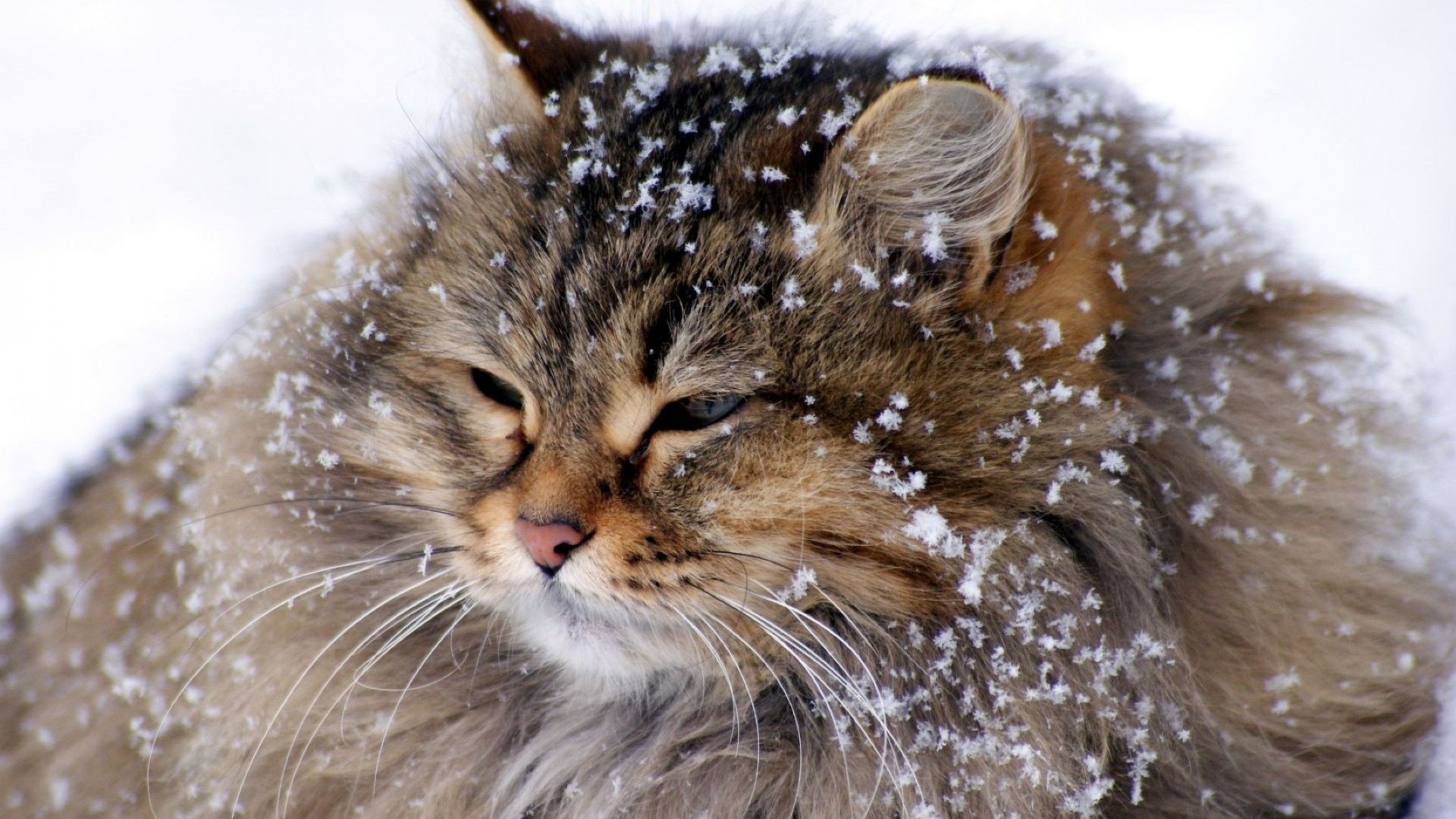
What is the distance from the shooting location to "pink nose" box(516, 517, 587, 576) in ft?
4.29

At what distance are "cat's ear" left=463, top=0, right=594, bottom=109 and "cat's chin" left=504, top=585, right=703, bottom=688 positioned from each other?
0.74 meters

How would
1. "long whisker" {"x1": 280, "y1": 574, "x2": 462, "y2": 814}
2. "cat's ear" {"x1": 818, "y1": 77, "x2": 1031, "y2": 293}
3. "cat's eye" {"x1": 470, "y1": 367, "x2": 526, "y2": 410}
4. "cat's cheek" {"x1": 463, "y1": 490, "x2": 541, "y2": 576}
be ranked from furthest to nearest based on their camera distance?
"long whisker" {"x1": 280, "y1": 574, "x2": 462, "y2": 814}, "cat's eye" {"x1": 470, "y1": 367, "x2": 526, "y2": 410}, "cat's cheek" {"x1": 463, "y1": 490, "x2": 541, "y2": 576}, "cat's ear" {"x1": 818, "y1": 77, "x2": 1031, "y2": 293}

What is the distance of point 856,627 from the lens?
54.6 inches

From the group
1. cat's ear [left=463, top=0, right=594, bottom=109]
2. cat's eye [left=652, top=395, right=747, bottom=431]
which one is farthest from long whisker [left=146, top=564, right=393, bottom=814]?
cat's ear [left=463, top=0, right=594, bottom=109]

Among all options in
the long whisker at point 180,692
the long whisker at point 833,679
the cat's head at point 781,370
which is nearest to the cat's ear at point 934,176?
the cat's head at point 781,370

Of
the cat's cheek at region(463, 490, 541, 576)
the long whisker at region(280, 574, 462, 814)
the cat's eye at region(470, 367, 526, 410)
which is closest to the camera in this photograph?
the cat's cheek at region(463, 490, 541, 576)

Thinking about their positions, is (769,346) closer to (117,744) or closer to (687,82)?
(687,82)

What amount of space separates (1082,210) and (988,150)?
0.16 meters

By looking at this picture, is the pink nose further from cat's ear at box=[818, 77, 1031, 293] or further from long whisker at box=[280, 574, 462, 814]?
cat's ear at box=[818, 77, 1031, 293]

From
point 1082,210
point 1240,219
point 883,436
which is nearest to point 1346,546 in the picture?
point 1240,219

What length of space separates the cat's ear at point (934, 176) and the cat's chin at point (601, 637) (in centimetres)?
59

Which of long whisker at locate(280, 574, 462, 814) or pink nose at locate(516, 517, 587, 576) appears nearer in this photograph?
pink nose at locate(516, 517, 587, 576)

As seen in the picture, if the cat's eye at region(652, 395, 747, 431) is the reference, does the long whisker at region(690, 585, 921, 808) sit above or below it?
below

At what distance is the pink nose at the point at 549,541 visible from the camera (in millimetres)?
1308
